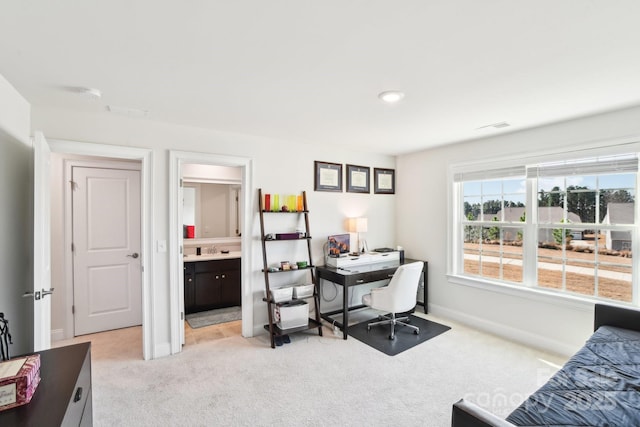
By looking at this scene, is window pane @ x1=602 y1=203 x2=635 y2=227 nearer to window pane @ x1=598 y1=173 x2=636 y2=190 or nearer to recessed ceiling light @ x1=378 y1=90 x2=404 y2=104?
window pane @ x1=598 y1=173 x2=636 y2=190

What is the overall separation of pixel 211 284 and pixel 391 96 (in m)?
3.42

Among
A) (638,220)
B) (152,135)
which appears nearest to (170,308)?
(152,135)

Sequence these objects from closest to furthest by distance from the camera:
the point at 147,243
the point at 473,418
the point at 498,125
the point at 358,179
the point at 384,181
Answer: the point at 473,418 → the point at 147,243 → the point at 498,125 → the point at 358,179 → the point at 384,181

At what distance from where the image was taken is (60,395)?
1290mm

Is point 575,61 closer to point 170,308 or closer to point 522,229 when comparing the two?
point 522,229

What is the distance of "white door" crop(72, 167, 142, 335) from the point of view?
3.63m

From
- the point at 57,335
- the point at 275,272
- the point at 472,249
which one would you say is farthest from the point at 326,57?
the point at 57,335

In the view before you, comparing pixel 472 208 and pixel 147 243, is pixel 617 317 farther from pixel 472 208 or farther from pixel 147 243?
pixel 147 243

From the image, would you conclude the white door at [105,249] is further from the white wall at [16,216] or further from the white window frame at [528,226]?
the white window frame at [528,226]

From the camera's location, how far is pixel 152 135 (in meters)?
3.05

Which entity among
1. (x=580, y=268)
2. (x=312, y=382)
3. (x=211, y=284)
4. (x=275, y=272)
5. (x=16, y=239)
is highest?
(x=16, y=239)

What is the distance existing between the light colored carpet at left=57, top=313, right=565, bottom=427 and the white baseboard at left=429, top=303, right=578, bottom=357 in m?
0.16

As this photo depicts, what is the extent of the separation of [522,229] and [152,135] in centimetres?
399

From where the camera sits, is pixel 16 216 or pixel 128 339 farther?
→ pixel 128 339
